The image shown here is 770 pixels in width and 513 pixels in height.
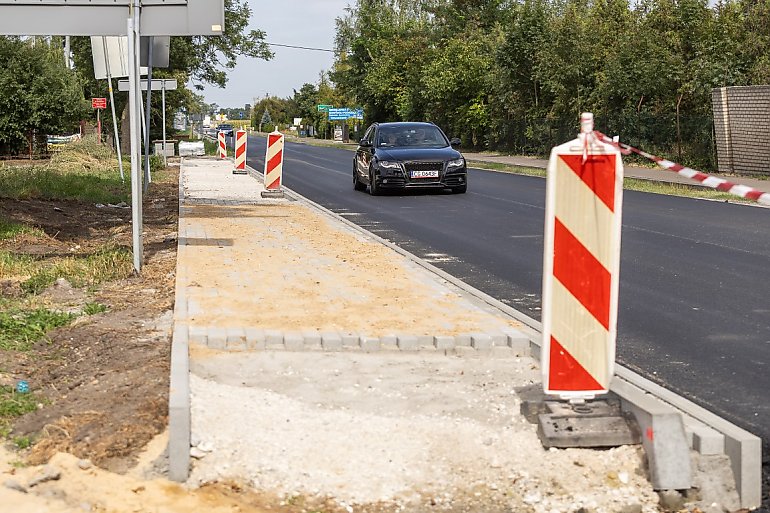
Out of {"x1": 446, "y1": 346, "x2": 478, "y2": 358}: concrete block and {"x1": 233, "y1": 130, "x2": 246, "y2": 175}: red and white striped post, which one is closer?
{"x1": 446, "y1": 346, "x2": 478, "y2": 358}: concrete block

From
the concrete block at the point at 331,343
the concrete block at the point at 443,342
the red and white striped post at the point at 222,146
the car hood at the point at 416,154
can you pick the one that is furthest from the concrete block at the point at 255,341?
the red and white striped post at the point at 222,146

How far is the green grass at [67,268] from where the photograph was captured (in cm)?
982

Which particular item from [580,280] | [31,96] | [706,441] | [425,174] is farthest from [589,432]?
[31,96]

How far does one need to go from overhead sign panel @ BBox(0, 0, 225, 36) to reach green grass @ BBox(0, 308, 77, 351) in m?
3.79

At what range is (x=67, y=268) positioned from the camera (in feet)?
34.5

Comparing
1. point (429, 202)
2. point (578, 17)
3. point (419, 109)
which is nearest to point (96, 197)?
point (429, 202)

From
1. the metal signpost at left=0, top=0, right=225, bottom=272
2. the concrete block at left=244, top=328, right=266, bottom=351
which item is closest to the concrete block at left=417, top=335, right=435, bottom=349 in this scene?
the concrete block at left=244, top=328, right=266, bottom=351

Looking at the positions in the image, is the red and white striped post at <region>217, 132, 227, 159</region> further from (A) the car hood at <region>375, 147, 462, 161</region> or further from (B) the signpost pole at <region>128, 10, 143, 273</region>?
(B) the signpost pole at <region>128, 10, 143, 273</region>

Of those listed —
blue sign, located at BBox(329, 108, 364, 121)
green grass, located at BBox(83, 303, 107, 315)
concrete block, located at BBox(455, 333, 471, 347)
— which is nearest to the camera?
concrete block, located at BBox(455, 333, 471, 347)

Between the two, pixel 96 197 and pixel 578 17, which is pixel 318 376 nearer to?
pixel 96 197

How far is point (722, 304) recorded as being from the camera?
30.5ft

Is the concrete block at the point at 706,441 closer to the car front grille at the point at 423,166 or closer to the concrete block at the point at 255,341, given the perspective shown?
the concrete block at the point at 255,341

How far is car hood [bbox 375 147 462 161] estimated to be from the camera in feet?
76.4

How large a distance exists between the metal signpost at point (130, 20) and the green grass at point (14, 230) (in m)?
3.10
